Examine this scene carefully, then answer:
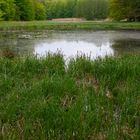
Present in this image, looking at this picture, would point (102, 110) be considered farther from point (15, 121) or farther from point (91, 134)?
point (15, 121)

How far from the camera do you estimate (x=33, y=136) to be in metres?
4.61

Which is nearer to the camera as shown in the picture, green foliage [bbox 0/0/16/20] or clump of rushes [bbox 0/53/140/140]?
clump of rushes [bbox 0/53/140/140]

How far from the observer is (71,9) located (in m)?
83.9

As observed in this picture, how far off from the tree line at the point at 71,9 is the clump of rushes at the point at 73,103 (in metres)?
32.5

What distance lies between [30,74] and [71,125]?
3.17 m

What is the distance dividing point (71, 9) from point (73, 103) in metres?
79.3

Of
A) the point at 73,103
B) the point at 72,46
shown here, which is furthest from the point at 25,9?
the point at 73,103

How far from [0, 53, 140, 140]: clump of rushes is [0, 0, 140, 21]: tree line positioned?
32.5m

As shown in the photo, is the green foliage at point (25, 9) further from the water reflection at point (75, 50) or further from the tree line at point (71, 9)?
the water reflection at point (75, 50)

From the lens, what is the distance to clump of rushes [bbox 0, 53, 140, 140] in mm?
4758

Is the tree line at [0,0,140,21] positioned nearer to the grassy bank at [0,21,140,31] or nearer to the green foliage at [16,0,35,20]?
the green foliage at [16,0,35,20]

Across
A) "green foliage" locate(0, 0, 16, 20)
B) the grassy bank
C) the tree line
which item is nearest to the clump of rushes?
the grassy bank

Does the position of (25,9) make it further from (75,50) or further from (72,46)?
(75,50)

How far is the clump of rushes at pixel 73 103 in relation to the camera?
476 cm
